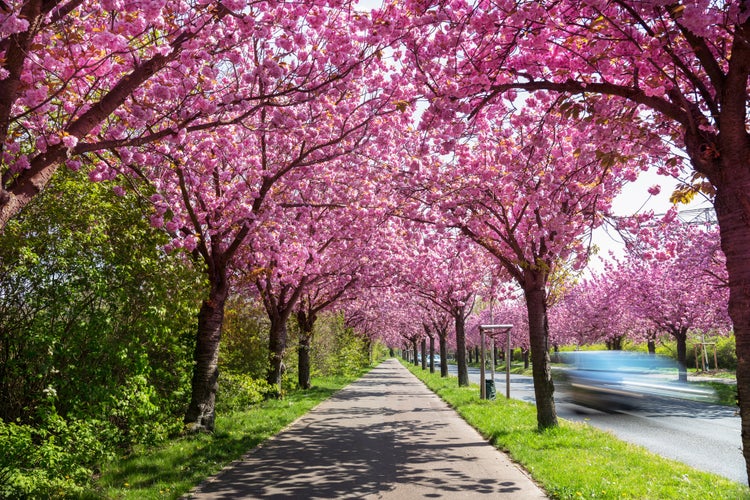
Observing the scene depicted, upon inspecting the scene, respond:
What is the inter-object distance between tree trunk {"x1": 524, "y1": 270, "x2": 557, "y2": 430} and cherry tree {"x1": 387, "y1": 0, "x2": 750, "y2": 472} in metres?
4.68

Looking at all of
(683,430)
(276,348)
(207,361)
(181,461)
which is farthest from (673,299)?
(181,461)

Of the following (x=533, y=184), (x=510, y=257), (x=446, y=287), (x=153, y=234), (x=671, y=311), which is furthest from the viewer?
(x=671, y=311)

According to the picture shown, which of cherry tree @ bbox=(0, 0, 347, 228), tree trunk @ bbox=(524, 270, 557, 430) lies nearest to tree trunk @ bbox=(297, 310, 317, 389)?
tree trunk @ bbox=(524, 270, 557, 430)

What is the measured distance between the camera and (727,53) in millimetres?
6062

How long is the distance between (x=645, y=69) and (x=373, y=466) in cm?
A: 670

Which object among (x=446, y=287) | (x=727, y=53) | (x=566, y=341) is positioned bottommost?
(x=566, y=341)

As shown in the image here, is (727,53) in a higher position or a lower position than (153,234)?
higher

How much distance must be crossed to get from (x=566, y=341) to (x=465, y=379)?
45.1 m

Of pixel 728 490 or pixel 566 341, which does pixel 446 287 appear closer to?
pixel 728 490

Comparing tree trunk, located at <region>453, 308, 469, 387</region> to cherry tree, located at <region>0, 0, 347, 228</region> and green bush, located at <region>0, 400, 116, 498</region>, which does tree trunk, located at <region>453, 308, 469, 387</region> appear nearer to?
cherry tree, located at <region>0, 0, 347, 228</region>

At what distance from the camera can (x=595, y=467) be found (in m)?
7.50

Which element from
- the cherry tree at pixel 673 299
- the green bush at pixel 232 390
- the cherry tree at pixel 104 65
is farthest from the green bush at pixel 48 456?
the cherry tree at pixel 673 299

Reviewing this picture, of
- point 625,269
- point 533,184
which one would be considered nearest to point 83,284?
point 533,184

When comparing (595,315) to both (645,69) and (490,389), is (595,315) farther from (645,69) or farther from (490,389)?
(645,69)
